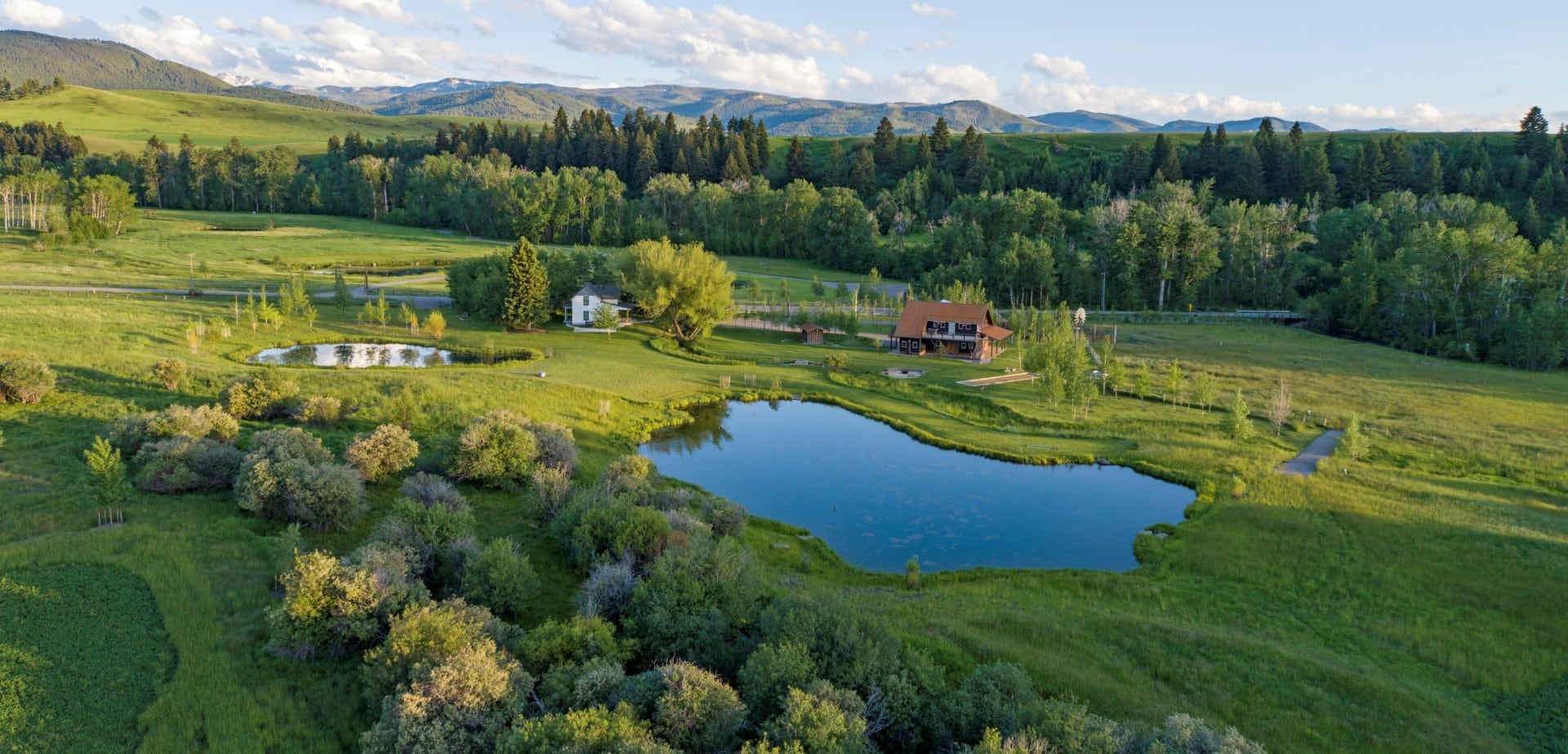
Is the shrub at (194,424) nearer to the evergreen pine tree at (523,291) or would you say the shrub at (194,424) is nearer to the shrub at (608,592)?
the shrub at (608,592)

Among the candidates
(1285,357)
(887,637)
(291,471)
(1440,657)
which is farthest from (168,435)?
(1285,357)

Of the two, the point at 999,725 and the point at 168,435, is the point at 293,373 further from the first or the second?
the point at 999,725

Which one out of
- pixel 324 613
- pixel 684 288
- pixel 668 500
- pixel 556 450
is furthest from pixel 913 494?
pixel 684 288

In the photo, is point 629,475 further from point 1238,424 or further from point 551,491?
point 1238,424

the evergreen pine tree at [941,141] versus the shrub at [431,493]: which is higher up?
the evergreen pine tree at [941,141]

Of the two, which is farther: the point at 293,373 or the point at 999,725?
the point at 293,373

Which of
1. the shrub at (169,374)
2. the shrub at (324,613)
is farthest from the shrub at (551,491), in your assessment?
the shrub at (169,374)

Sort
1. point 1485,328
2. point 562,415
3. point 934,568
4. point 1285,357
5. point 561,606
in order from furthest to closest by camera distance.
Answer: point 1485,328, point 1285,357, point 562,415, point 934,568, point 561,606
